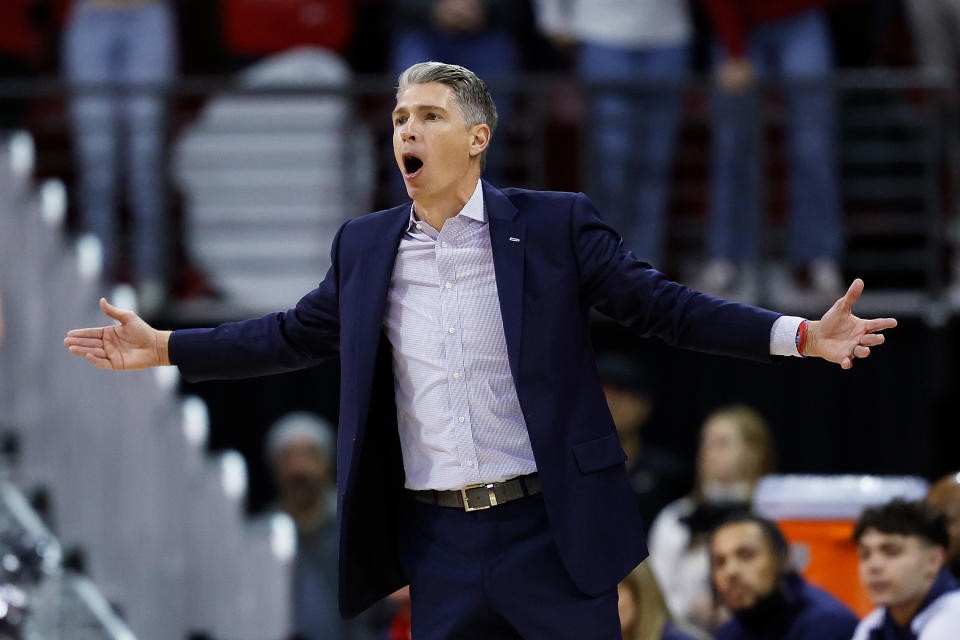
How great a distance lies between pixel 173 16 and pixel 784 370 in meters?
3.81

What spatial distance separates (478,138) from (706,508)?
3728 mm

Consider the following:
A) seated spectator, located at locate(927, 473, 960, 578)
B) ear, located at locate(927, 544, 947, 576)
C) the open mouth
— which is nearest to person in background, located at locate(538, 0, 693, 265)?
seated spectator, located at locate(927, 473, 960, 578)

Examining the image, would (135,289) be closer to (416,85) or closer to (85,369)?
(85,369)

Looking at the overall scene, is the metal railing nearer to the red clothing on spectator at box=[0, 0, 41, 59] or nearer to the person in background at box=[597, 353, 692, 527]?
the red clothing on spectator at box=[0, 0, 41, 59]

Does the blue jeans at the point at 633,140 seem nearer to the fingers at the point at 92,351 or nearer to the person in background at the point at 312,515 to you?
the person in background at the point at 312,515

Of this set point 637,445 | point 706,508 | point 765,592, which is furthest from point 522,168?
point 765,592

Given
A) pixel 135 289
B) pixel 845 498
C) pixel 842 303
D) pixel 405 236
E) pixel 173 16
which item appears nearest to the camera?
pixel 842 303

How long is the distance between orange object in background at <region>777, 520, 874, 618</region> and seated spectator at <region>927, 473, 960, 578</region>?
578 mm

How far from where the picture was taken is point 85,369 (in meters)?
6.61

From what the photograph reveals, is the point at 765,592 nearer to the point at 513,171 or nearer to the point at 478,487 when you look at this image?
the point at 478,487

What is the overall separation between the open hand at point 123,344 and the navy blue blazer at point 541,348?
0.11 meters

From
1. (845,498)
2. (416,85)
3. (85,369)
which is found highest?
(416,85)

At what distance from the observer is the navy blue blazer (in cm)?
341

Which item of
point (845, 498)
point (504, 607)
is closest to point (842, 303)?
point (504, 607)
